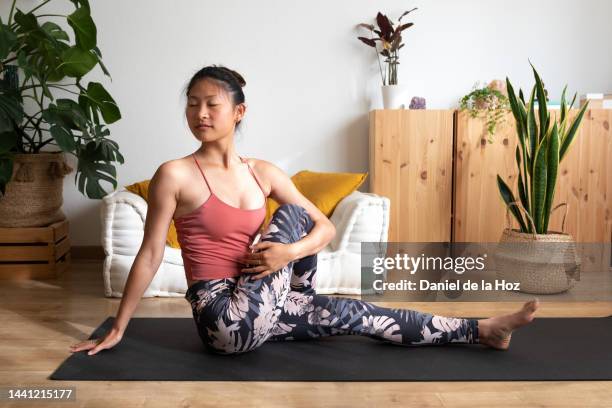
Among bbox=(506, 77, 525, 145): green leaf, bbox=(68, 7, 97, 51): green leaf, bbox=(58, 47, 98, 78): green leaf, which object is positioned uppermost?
bbox=(68, 7, 97, 51): green leaf

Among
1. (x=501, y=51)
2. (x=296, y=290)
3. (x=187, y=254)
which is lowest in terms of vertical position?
(x=296, y=290)

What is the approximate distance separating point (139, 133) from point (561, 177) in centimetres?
257

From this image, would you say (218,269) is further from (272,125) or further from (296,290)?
(272,125)

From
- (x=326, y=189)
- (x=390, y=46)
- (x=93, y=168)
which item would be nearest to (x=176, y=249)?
(x=93, y=168)

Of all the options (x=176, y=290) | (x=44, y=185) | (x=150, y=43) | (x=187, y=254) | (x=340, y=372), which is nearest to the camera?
(x=340, y=372)

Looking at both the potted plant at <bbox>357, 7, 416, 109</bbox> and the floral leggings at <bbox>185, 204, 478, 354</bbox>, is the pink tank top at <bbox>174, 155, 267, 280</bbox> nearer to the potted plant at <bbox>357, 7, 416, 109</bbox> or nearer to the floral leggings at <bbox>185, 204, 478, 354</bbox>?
the floral leggings at <bbox>185, 204, 478, 354</bbox>

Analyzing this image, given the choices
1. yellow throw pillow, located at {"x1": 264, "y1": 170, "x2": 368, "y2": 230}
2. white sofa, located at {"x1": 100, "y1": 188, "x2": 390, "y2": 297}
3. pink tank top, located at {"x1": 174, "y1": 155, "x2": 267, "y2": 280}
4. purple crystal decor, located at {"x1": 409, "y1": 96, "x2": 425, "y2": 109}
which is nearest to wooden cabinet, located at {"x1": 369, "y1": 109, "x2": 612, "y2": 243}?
purple crystal decor, located at {"x1": 409, "y1": 96, "x2": 425, "y2": 109}

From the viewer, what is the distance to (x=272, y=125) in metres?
4.09

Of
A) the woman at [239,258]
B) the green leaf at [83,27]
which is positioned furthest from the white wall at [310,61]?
the woman at [239,258]

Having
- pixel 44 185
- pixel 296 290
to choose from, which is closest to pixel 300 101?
pixel 44 185

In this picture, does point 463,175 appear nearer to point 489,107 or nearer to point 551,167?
point 489,107

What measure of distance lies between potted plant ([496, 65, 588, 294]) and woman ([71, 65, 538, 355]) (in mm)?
1204

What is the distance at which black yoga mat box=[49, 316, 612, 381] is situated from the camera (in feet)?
6.34

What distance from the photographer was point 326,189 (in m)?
3.51
